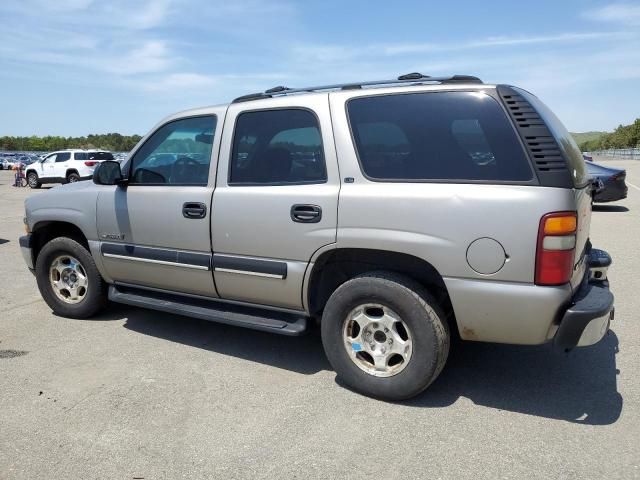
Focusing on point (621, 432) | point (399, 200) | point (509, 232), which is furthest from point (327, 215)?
point (621, 432)

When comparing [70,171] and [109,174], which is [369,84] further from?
[70,171]

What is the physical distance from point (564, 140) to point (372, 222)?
1.31 m

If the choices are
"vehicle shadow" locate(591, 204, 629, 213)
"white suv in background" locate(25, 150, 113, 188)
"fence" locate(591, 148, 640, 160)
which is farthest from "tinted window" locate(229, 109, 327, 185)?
"fence" locate(591, 148, 640, 160)

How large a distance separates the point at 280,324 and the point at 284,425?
82 centimetres

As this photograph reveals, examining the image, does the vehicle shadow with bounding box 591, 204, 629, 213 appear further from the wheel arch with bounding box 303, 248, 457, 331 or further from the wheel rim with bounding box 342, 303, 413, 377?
the wheel rim with bounding box 342, 303, 413, 377

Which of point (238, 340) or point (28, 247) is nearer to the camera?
point (238, 340)

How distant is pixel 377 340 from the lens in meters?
3.57

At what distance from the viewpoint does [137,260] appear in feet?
14.9

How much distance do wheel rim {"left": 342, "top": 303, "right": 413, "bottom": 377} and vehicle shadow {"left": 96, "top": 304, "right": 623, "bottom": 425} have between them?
0.27 m

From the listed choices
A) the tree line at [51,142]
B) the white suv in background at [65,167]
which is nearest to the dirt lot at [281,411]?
the white suv in background at [65,167]

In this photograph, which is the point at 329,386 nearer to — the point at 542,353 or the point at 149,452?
the point at 149,452

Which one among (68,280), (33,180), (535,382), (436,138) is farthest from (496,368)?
(33,180)

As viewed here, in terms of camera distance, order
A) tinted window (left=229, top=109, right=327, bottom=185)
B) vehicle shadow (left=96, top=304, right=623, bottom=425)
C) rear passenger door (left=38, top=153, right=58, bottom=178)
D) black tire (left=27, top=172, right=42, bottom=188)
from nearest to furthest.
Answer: vehicle shadow (left=96, top=304, right=623, bottom=425)
tinted window (left=229, top=109, right=327, bottom=185)
rear passenger door (left=38, top=153, right=58, bottom=178)
black tire (left=27, top=172, right=42, bottom=188)

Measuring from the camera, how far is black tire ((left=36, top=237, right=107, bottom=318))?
4945mm
